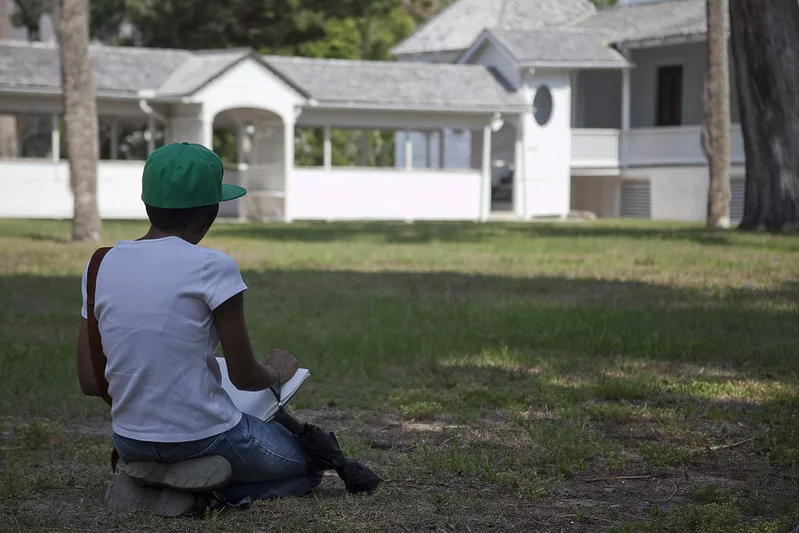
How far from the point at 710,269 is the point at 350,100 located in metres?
16.8

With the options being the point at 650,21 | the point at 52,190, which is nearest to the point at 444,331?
the point at 52,190

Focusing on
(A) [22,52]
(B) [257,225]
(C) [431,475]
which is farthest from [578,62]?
(C) [431,475]

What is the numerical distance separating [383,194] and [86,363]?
25.8 metres

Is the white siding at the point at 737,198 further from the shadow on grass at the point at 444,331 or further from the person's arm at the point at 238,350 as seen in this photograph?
the person's arm at the point at 238,350

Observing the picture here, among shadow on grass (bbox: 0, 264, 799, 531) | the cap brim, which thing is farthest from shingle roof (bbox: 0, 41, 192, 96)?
the cap brim

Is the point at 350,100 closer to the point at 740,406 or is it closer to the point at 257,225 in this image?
the point at 257,225

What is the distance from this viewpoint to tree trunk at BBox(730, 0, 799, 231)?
17.9 m

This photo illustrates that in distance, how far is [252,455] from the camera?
4.36 meters

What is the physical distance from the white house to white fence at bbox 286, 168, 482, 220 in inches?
1.5

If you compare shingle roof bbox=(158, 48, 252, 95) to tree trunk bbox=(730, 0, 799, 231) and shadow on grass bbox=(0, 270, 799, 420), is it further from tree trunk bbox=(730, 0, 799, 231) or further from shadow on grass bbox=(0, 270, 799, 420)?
shadow on grass bbox=(0, 270, 799, 420)

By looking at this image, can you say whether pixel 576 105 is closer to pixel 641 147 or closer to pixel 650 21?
pixel 641 147

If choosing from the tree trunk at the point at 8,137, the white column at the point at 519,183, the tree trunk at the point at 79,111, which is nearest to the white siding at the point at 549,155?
the white column at the point at 519,183

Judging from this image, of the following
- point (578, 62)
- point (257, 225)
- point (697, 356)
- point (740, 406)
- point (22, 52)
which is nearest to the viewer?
point (740, 406)

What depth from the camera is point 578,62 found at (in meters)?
32.1
